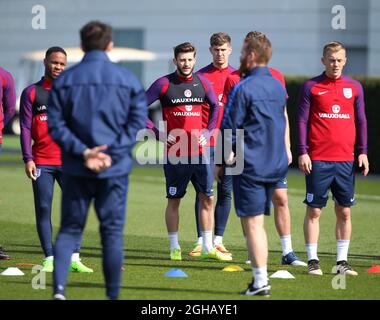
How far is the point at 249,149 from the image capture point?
29.8ft

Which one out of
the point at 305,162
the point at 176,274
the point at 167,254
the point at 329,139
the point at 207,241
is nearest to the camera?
the point at 176,274

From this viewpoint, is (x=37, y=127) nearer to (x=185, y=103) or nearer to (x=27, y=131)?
(x=27, y=131)

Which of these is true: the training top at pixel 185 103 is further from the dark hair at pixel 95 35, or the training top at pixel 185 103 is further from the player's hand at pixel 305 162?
the dark hair at pixel 95 35

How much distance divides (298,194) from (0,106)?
8808mm

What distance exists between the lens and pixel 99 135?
8055mm

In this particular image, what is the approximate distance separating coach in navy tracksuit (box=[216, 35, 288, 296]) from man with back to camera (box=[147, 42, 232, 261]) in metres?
2.56

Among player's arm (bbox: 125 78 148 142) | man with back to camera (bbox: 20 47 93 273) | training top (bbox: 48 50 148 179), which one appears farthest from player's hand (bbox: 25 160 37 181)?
player's arm (bbox: 125 78 148 142)

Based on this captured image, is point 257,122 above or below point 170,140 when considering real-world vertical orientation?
above

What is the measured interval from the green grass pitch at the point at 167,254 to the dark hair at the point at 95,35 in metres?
2.08

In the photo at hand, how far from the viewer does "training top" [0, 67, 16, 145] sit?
38.6 ft

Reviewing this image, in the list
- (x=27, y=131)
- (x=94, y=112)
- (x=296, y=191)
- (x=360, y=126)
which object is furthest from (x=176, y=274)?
(x=296, y=191)

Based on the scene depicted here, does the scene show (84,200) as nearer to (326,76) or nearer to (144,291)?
(144,291)

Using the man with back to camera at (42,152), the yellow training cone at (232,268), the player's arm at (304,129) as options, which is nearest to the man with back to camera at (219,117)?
the yellow training cone at (232,268)

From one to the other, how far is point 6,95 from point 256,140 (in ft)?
12.5
